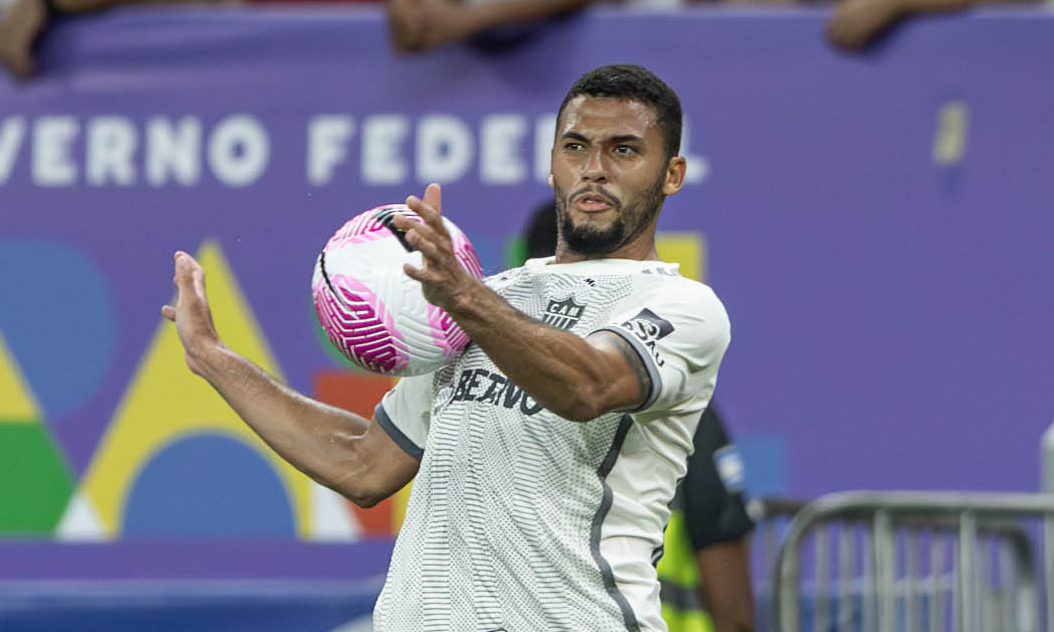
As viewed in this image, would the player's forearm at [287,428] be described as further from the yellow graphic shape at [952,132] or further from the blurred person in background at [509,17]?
the yellow graphic shape at [952,132]

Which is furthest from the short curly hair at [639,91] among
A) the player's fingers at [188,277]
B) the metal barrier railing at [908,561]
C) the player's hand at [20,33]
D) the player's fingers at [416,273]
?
the player's hand at [20,33]

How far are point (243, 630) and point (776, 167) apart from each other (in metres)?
2.50

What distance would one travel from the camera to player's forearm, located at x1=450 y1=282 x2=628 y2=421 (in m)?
3.04

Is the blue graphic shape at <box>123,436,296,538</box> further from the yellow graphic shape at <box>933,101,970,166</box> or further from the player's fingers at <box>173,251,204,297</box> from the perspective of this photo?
the yellow graphic shape at <box>933,101,970,166</box>

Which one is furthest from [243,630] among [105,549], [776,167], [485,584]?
[485,584]

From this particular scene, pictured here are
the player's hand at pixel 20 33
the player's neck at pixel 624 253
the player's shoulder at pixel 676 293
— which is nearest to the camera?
the player's shoulder at pixel 676 293

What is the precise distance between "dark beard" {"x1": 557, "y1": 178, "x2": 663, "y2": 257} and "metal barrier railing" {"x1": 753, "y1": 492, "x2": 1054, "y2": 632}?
2.10 metres

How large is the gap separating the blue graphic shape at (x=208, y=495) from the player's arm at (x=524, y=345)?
330 cm

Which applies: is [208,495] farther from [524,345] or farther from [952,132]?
[524,345]

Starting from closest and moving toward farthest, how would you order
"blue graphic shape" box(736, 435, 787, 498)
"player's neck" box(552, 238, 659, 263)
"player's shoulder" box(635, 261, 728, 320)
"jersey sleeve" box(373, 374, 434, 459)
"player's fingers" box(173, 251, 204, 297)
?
1. "player's shoulder" box(635, 261, 728, 320)
2. "player's neck" box(552, 238, 659, 263)
3. "jersey sleeve" box(373, 374, 434, 459)
4. "player's fingers" box(173, 251, 204, 297)
5. "blue graphic shape" box(736, 435, 787, 498)

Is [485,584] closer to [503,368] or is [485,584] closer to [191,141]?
[503,368]

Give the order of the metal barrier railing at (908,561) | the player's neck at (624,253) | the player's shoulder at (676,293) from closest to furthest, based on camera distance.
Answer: the player's shoulder at (676,293) < the player's neck at (624,253) < the metal barrier railing at (908,561)

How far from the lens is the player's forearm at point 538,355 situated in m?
3.04

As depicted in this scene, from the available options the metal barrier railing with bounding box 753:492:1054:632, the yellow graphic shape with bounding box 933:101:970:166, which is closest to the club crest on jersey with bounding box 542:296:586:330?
the metal barrier railing with bounding box 753:492:1054:632
